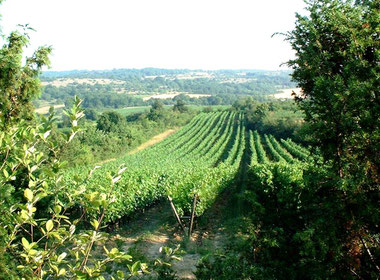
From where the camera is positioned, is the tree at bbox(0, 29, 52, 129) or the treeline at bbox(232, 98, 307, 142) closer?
the tree at bbox(0, 29, 52, 129)

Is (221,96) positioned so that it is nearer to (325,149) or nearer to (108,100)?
(108,100)

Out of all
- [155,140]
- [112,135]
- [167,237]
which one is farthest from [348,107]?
[155,140]

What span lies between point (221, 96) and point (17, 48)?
15808 cm

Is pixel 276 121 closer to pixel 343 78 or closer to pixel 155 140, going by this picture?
pixel 155 140

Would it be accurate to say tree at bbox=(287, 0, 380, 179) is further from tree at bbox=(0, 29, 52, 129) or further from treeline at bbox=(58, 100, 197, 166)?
treeline at bbox=(58, 100, 197, 166)

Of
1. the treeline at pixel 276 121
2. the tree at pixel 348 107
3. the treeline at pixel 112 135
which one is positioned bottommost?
the treeline at pixel 112 135

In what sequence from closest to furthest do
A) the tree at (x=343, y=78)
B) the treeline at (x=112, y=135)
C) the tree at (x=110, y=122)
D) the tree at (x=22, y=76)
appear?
the tree at (x=343, y=78) < the tree at (x=22, y=76) < the treeline at (x=112, y=135) < the tree at (x=110, y=122)

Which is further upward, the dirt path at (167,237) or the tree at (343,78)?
the tree at (343,78)

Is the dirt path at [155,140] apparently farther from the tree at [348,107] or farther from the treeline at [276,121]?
the tree at [348,107]

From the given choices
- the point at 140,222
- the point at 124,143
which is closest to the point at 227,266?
the point at 140,222

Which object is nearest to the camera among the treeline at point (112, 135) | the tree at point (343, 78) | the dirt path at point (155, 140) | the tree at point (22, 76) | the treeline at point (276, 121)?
the tree at point (343, 78)

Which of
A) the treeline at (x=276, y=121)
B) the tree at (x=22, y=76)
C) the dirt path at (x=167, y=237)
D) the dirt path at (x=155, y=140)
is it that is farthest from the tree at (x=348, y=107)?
the dirt path at (x=155, y=140)

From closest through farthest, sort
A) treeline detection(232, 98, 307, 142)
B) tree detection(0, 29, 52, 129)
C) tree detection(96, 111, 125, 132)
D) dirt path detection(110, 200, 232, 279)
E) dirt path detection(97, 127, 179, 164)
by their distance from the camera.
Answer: tree detection(0, 29, 52, 129) < dirt path detection(110, 200, 232, 279) < treeline detection(232, 98, 307, 142) < dirt path detection(97, 127, 179, 164) < tree detection(96, 111, 125, 132)

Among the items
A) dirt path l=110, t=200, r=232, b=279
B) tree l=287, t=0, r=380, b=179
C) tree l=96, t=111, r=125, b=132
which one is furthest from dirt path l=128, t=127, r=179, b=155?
tree l=287, t=0, r=380, b=179
